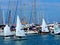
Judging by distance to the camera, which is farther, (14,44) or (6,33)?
(6,33)

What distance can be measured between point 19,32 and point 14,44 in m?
10.4

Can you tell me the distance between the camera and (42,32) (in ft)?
428

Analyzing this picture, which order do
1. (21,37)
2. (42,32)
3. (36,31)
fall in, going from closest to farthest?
(21,37) < (42,32) < (36,31)

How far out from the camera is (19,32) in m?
84.2

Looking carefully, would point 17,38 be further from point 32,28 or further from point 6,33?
point 32,28

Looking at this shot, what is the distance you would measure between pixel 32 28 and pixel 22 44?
74.2 metres

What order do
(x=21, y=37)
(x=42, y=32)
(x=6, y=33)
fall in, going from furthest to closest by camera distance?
1. (x=42, y=32)
2. (x=6, y=33)
3. (x=21, y=37)

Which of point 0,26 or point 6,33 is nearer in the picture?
point 6,33

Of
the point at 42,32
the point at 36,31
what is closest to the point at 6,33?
the point at 42,32

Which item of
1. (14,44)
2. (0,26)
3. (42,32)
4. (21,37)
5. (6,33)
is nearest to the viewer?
(14,44)

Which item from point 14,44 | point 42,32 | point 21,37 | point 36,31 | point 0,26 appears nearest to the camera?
point 14,44

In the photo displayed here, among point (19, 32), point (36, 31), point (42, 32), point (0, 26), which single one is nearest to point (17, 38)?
point (19, 32)

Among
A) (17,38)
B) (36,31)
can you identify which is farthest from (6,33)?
(36,31)

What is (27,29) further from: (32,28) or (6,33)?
(6,33)
